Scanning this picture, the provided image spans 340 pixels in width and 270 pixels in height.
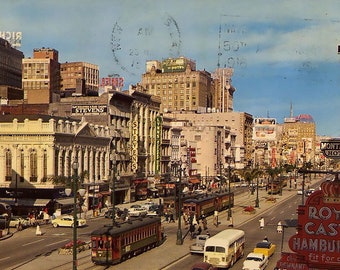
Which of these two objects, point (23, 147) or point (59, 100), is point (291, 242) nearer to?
point (23, 147)

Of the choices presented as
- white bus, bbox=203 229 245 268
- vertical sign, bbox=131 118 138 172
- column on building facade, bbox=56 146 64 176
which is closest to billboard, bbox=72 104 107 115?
vertical sign, bbox=131 118 138 172

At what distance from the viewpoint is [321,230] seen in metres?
14.2

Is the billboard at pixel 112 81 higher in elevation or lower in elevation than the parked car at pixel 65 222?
higher

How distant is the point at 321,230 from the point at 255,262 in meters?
23.7

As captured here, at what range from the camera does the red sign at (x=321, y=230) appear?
14.1 meters

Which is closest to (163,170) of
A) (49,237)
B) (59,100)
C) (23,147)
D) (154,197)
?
(154,197)

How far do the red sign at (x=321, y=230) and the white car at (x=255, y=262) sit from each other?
911 inches

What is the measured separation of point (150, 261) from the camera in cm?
4206

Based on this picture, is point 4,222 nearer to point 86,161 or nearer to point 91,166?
point 86,161

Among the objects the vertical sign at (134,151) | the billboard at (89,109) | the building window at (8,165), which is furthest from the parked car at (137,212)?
the vertical sign at (134,151)

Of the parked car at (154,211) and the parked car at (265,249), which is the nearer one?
the parked car at (265,249)

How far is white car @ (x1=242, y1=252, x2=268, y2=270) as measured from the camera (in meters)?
36.7

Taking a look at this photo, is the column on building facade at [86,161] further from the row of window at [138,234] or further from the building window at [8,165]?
the row of window at [138,234]

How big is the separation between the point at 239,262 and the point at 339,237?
2919cm
